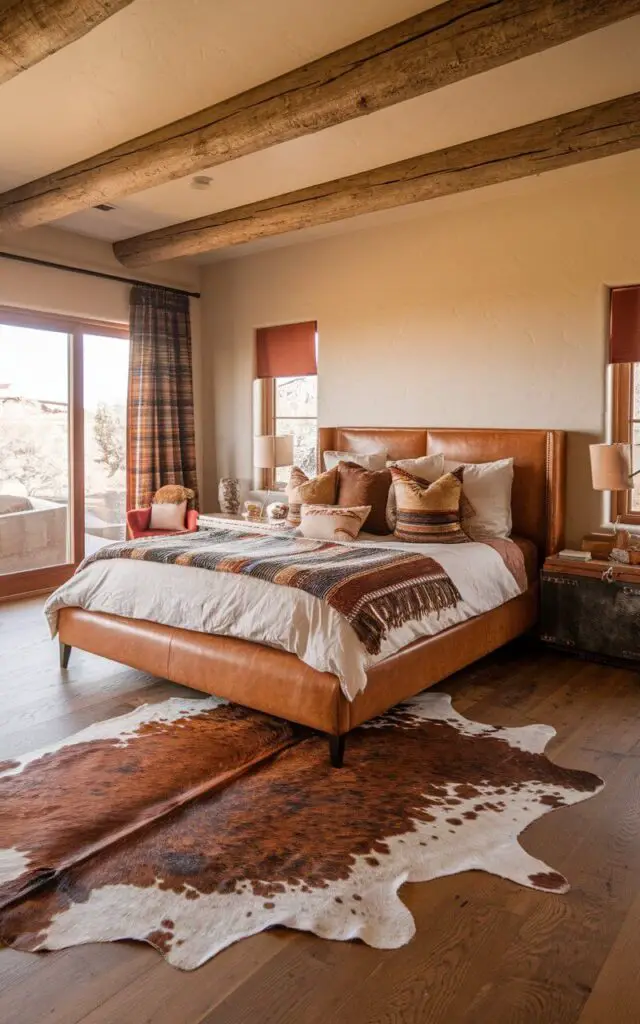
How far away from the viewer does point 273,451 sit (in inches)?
211

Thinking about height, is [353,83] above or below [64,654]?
above

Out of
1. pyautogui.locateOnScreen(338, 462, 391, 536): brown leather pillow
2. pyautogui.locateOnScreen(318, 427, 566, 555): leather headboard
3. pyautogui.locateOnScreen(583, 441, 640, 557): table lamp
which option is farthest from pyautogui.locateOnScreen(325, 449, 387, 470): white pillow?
pyautogui.locateOnScreen(583, 441, 640, 557): table lamp

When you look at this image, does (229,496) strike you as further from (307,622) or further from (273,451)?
(307,622)

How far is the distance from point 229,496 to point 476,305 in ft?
8.03

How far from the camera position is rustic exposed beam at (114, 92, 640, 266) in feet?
10.9

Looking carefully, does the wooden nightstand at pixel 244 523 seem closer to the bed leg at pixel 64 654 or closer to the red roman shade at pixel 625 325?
the bed leg at pixel 64 654

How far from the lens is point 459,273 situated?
4832mm

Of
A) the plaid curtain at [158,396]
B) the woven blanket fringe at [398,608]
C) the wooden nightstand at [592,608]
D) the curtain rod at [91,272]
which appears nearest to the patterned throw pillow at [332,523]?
A: the woven blanket fringe at [398,608]

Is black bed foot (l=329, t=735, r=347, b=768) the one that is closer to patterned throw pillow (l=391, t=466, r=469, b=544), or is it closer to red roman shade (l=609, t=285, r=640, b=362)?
Result: patterned throw pillow (l=391, t=466, r=469, b=544)

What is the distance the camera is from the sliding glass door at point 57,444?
5.28 meters

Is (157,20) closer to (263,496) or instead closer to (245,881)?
(245,881)

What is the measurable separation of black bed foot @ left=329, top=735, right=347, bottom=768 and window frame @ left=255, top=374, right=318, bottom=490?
3591mm

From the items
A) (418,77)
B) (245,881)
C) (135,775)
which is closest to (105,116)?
(418,77)

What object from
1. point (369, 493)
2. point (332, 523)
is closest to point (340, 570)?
point (332, 523)
